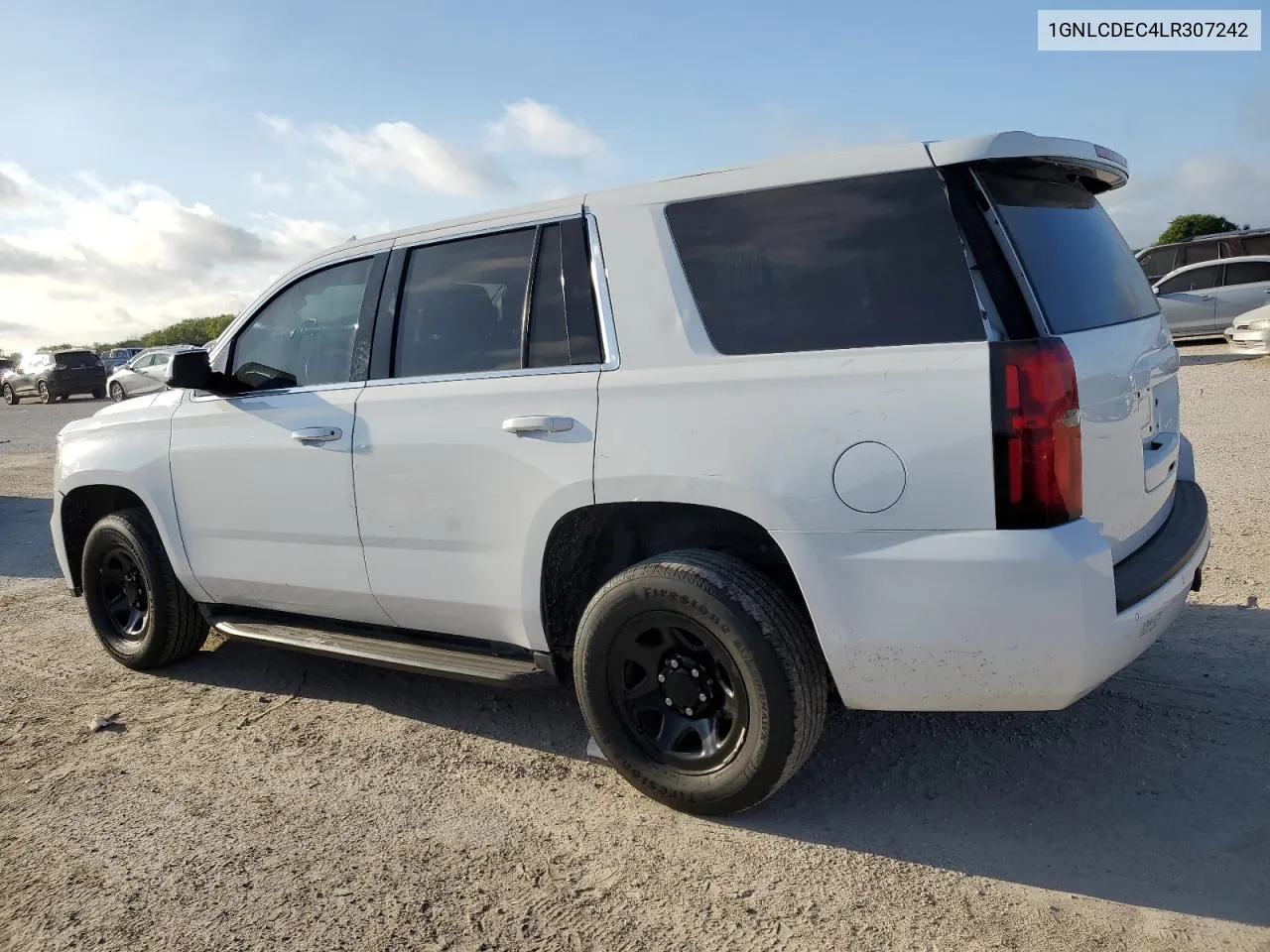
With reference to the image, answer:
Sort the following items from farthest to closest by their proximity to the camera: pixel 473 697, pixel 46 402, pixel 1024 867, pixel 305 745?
pixel 46 402
pixel 473 697
pixel 305 745
pixel 1024 867

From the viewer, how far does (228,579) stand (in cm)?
436

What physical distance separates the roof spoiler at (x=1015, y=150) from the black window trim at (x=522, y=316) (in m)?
1.09

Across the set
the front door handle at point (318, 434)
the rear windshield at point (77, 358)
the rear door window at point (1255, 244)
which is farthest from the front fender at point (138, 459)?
the rear windshield at point (77, 358)

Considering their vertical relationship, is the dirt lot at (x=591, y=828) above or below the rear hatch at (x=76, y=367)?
below

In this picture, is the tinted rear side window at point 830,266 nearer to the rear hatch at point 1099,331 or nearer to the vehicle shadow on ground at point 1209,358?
the rear hatch at point 1099,331

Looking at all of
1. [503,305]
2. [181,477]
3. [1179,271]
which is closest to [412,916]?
[503,305]

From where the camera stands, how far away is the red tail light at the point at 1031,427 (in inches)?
103

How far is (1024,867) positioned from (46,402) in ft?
104

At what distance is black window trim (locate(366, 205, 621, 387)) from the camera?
3316 mm

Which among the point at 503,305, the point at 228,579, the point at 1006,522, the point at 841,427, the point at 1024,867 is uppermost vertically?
the point at 503,305

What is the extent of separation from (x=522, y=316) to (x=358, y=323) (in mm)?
839

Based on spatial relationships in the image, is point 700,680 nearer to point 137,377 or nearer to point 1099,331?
point 1099,331

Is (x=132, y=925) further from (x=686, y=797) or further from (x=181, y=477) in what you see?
(x=181, y=477)

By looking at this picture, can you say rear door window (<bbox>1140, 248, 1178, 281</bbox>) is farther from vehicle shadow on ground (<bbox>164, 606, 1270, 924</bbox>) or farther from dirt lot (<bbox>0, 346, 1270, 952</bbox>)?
vehicle shadow on ground (<bbox>164, 606, 1270, 924</bbox>)
